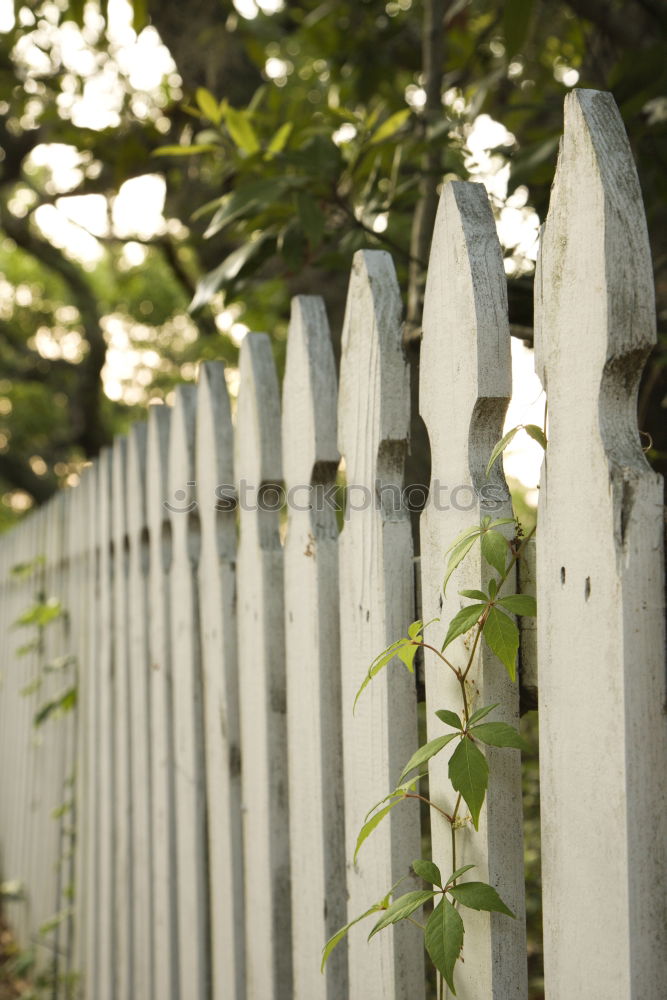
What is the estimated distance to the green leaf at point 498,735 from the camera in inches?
37.5

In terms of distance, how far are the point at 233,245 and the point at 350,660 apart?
2.87 meters

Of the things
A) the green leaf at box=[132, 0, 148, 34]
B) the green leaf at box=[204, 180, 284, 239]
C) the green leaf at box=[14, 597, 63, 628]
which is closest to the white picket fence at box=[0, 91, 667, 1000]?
the green leaf at box=[204, 180, 284, 239]

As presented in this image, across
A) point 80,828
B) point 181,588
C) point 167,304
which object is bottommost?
point 80,828

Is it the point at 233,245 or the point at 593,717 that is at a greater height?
the point at 233,245

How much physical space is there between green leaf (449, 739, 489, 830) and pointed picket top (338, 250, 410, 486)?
0.44 meters

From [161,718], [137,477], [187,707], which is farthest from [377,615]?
[137,477]

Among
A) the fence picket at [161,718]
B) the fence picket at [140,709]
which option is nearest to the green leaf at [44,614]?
the fence picket at [140,709]

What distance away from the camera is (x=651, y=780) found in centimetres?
85

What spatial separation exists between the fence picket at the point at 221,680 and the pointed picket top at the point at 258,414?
0.16m

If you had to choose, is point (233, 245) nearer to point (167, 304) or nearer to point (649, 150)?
point (649, 150)

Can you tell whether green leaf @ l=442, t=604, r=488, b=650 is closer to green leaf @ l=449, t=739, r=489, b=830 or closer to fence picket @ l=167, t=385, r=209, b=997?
green leaf @ l=449, t=739, r=489, b=830

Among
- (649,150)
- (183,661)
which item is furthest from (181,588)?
(649,150)

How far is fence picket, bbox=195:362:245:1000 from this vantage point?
1762mm

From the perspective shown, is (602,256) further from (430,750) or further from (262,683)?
(262,683)
